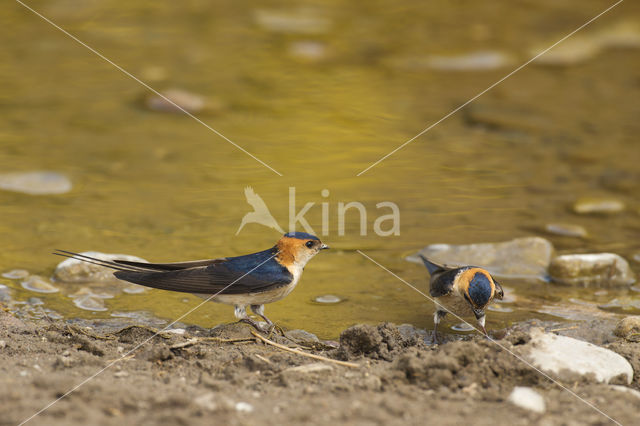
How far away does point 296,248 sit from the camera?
4.47 m

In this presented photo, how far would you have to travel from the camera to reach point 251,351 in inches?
147

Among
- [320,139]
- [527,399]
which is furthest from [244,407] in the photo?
[320,139]

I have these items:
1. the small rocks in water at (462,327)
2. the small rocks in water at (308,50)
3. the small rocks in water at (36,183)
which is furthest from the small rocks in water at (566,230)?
the small rocks in water at (308,50)

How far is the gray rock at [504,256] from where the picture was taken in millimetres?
5664

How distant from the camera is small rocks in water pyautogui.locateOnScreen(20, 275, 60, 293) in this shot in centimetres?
498

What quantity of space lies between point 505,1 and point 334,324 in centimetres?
1008

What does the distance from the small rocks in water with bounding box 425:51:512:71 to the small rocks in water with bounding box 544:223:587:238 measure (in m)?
4.86

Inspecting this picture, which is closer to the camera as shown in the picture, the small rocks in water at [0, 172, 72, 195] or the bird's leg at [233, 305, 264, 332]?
the bird's leg at [233, 305, 264, 332]

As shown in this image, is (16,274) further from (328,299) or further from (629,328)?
(629,328)

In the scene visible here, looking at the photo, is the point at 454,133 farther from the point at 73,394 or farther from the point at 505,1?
the point at 73,394

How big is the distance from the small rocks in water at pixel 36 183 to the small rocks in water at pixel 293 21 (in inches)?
216

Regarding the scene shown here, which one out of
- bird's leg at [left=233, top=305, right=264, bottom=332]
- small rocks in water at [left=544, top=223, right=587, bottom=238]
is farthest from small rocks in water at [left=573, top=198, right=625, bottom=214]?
bird's leg at [left=233, top=305, right=264, bottom=332]

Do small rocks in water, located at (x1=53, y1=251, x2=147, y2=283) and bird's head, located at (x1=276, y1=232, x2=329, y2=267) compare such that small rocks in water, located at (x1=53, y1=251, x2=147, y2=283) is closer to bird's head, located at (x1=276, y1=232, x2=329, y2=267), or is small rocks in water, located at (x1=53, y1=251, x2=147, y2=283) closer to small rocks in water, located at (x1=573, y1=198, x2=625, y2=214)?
bird's head, located at (x1=276, y1=232, x2=329, y2=267)

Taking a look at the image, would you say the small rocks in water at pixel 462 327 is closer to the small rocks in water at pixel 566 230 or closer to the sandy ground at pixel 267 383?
the sandy ground at pixel 267 383
